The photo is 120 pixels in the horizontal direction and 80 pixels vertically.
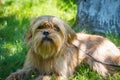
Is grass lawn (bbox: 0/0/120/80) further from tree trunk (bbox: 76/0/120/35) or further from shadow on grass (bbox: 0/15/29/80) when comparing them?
tree trunk (bbox: 76/0/120/35)

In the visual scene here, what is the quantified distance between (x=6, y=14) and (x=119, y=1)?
2.86 meters

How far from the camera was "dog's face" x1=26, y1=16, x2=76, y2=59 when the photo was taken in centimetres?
636

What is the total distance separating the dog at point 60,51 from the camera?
6414 mm

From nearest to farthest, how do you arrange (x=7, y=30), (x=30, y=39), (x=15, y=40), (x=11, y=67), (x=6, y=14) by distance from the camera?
1. (x=30, y=39)
2. (x=11, y=67)
3. (x=15, y=40)
4. (x=7, y=30)
5. (x=6, y=14)

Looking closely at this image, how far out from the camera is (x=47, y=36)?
6336 mm

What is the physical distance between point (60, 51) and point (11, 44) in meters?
2.10

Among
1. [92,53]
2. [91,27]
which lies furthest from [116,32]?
[92,53]

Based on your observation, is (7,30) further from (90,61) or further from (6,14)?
(90,61)

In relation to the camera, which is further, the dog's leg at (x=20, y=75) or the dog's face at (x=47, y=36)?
the dog's leg at (x=20, y=75)

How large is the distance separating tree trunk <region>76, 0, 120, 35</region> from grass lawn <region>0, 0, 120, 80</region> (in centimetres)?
47

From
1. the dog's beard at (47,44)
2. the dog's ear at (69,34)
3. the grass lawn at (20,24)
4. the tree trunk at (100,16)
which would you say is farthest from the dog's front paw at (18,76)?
the tree trunk at (100,16)

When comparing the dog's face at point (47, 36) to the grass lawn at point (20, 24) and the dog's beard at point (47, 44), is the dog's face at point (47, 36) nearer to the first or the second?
the dog's beard at point (47, 44)

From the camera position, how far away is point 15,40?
877 centimetres

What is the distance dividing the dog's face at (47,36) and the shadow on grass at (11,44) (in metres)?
1.06
